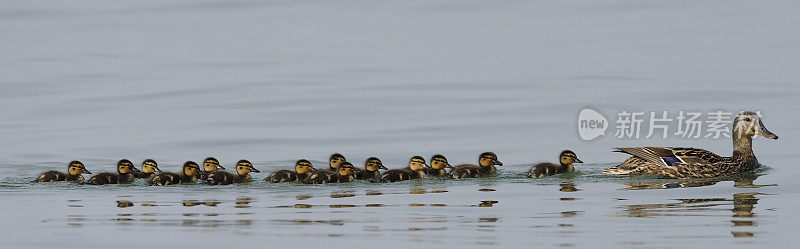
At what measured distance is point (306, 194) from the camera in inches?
479

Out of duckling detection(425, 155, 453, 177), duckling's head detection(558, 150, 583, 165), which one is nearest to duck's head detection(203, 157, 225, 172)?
duckling detection(425, 155, 453, 177)

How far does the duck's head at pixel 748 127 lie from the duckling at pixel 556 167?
4.64 feet

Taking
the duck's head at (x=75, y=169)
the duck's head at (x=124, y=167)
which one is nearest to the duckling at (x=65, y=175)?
the duck's head at (x=75, y=169)

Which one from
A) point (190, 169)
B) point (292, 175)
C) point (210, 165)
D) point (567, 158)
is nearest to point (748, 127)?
point (567, 158)

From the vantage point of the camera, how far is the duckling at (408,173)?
1316 centimetres

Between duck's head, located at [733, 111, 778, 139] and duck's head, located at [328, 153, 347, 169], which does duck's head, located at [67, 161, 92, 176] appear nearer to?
duck's head, located at [328, 153, 347, 169]

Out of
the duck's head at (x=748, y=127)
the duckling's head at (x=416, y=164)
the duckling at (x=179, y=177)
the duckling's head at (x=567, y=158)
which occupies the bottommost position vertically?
the duckling at (x=179, y=177)

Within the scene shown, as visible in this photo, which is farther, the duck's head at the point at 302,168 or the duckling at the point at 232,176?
the duck's head at the point at 302,168

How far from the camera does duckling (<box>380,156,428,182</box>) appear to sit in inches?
518

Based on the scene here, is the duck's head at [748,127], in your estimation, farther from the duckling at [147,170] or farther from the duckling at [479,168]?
the duckling at [147,170]

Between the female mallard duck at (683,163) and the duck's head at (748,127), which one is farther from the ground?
the duck's head at (748,127)

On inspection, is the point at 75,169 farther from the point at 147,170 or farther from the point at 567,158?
the point at 567,158

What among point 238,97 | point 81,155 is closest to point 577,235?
point 81,155

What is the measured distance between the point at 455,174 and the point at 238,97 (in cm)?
699
